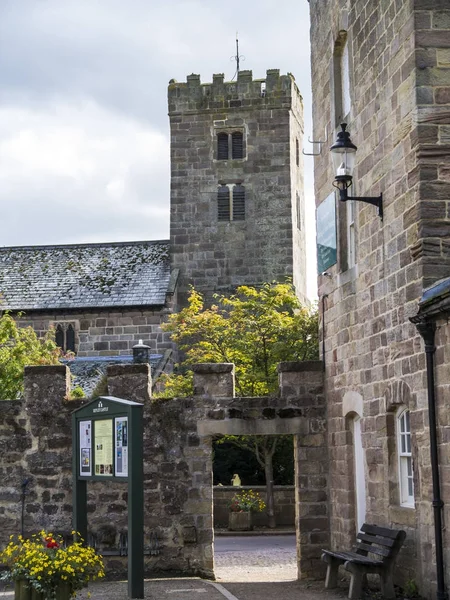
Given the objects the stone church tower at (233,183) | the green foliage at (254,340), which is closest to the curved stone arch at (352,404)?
the green foliage at (254,340)

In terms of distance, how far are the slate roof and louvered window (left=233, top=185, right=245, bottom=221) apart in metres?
2.82

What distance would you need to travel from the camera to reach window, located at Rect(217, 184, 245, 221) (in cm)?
3638

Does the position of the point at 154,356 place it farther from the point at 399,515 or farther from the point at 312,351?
the point at 399,515

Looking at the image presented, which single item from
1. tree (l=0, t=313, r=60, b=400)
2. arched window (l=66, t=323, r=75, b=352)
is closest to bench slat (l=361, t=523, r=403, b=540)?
tree (l=0, t=313, r=60, b=400)

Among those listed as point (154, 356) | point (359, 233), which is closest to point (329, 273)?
point (359, 233)

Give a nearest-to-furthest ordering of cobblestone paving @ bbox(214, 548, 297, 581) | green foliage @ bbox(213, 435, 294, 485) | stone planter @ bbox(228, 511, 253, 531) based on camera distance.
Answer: cobblestone paving @ bbox(214, 548, 297, 581), stone planter @ bbox(228, 511, 253, 531), green foliage @ bbox(213, 435, 294, 485)

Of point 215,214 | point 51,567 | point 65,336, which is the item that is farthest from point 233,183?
point 51,567

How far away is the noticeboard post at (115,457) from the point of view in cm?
1130

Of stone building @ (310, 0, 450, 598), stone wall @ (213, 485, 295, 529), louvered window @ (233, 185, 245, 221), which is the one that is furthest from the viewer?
louvered window @ (233, 185, 245, 221)

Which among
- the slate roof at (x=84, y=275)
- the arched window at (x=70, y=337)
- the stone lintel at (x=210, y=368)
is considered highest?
the slate roof at (x=84, y=275)

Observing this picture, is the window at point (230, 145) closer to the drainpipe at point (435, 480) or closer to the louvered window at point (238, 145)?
the louvered window at point (238, 145)

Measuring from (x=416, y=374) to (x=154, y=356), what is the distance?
75.3 feet

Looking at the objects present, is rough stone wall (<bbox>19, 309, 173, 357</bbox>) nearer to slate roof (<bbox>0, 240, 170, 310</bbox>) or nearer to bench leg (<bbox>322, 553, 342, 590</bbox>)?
slate roof (<bbox>0, 240, 170, 310</bbox>)

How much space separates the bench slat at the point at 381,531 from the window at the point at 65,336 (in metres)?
23.0
